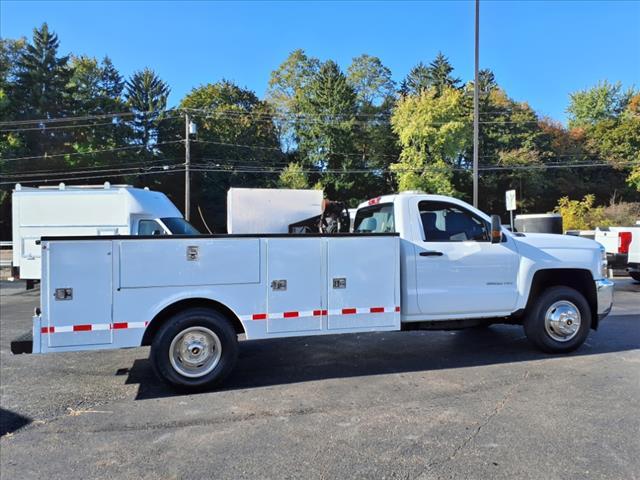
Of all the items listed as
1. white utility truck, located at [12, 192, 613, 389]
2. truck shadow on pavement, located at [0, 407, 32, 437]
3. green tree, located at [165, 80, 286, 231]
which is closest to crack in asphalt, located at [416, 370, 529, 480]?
white utility truck, located at [12, 192, 613, 389]

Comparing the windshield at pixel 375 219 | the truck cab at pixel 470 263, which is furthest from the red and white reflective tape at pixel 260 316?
the windshield at pixel 375 219

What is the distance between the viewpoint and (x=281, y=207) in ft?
22.5

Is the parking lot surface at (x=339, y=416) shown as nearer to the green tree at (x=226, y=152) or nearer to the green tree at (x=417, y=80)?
the green tree at (x=226, y=152)

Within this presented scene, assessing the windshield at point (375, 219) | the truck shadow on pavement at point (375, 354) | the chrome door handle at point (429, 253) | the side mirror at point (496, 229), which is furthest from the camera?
the windshield at point (375, 219)

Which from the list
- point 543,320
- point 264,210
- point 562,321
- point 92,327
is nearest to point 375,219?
point 264,210

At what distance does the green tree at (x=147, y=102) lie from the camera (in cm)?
4841

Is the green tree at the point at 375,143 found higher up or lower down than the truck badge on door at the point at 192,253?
higher up

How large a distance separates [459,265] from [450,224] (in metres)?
0.56

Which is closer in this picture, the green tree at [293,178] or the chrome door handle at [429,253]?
the chrome door handle at [429,253]

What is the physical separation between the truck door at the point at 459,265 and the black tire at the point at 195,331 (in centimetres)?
234

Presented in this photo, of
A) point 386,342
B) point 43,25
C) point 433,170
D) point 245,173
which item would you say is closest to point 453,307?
point 386,342

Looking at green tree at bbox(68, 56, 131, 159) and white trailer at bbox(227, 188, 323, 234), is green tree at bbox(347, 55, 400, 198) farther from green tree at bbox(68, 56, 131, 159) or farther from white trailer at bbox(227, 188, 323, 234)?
white trailer at bbox(227, 188, 323, 234)

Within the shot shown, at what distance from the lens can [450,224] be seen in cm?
633

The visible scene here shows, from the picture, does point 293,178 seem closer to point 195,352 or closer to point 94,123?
point 94,123
